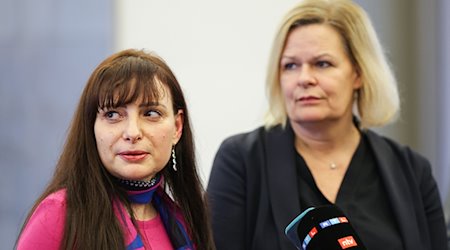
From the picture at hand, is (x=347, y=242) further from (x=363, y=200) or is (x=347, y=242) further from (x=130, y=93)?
(x=363, y=200)

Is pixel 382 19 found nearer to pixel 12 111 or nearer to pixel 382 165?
pixel 382 165

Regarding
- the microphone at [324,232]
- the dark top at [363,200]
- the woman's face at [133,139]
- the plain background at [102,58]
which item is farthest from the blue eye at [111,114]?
the plain background at [102,58]

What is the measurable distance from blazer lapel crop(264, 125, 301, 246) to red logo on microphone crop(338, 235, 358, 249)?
2.03 ft

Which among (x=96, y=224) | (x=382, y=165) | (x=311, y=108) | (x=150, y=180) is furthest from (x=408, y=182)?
Result: (x=96, y=224)

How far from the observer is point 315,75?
225 cm

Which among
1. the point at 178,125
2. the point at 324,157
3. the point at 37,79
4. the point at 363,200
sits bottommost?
the point at 363,200

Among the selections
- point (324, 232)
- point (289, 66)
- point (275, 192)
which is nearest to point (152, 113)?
point (324, 232)

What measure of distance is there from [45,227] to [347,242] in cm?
60

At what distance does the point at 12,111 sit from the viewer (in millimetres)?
2936

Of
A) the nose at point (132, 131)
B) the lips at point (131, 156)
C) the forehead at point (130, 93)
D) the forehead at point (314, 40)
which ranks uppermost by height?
the forehead at point (314, 40)

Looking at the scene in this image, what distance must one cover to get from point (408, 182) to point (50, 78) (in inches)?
58.1

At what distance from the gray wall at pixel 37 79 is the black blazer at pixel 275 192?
0.94 metres

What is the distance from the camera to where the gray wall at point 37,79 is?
293 centimetres

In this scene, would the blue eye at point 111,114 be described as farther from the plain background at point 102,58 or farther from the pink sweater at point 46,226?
the plain background at point 102,58
